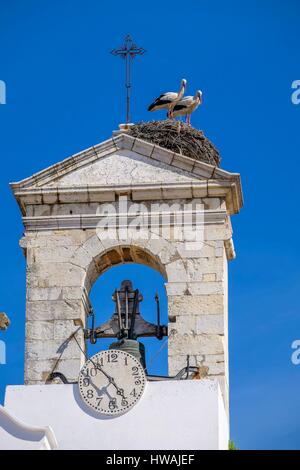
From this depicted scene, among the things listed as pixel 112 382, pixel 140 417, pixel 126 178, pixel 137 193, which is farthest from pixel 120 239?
pixel 140 417

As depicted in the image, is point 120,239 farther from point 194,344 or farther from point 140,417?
point 140,417

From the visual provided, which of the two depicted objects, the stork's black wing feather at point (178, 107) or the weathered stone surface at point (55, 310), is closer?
the weathered stone surface at point (55, 310)

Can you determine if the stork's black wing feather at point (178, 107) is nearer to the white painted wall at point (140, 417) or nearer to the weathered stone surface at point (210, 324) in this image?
the weathered stone surface at point (210, 324)

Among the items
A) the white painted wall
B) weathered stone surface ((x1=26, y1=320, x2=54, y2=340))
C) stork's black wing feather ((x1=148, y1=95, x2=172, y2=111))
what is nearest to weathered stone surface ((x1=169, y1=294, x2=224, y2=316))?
weathered stone surface ((x1=26, y1=320, x2=54, y2=340))

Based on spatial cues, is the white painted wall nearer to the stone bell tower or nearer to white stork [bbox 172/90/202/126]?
the stone bell tower

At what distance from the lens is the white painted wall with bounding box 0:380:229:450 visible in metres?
40.8

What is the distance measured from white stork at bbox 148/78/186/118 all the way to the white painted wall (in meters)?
6.02

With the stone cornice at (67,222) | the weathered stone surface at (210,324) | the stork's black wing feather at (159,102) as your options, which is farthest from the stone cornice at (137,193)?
the stork's black wing feather at (159,102)

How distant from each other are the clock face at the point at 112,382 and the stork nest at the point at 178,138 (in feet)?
13.6

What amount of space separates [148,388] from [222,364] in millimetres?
1806

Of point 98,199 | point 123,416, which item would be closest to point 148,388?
point 123,416

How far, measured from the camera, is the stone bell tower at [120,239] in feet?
141

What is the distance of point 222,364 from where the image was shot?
1686 inches

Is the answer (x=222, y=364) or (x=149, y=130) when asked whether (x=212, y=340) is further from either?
(x=149, y=130)
